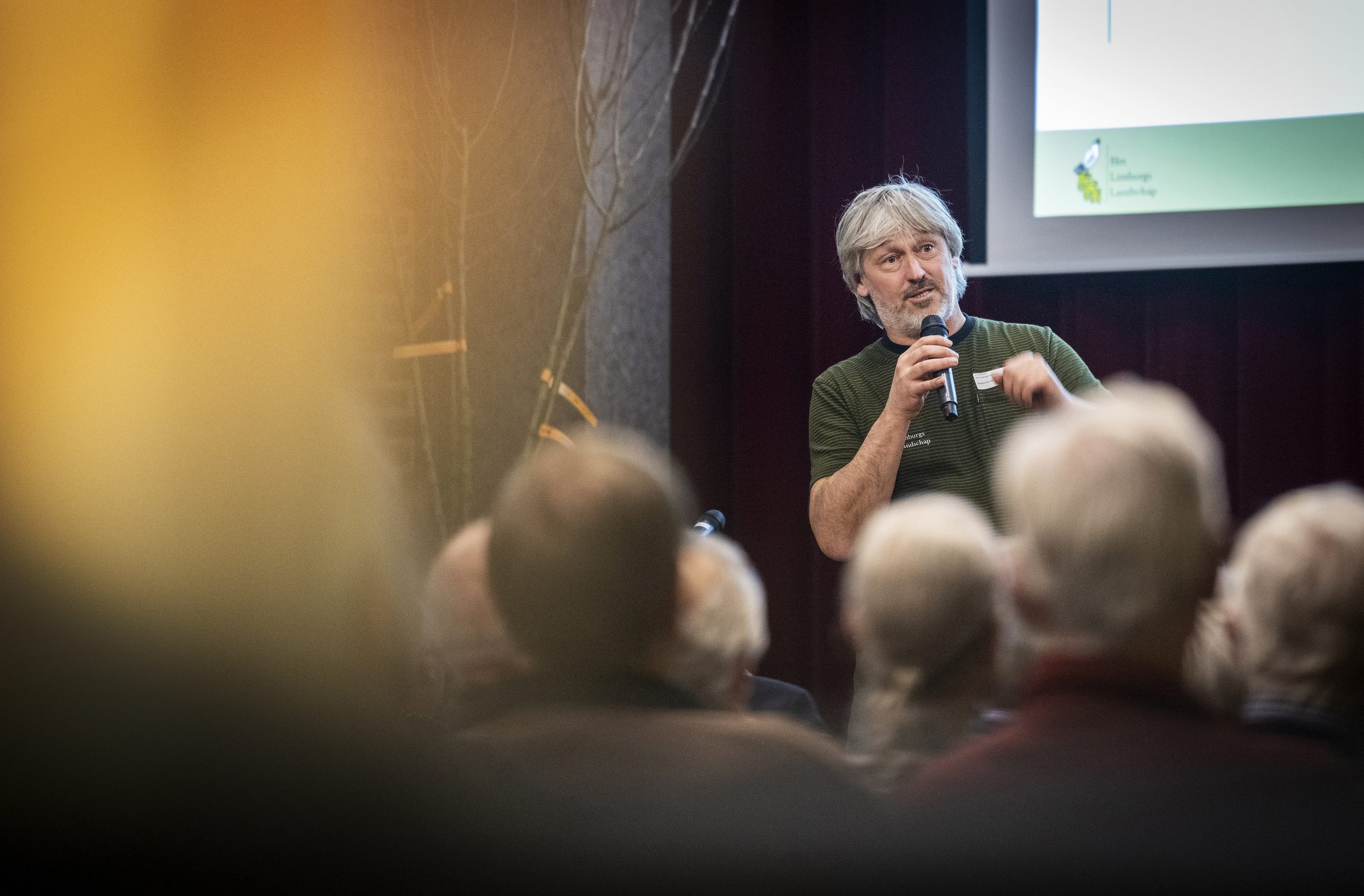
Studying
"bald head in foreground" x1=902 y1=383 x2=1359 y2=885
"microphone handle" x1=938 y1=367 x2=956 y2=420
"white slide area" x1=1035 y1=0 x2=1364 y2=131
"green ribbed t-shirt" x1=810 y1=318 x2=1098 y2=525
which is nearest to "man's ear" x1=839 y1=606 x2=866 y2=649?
"bald head in foreground" x1=902 y1=383 x2=1359 y2=885

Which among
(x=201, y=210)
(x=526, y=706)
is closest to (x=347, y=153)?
(x=201, y=210)

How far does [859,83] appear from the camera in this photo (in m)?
2.85

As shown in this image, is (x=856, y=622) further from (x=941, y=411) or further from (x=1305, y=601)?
(x=941, y=411)

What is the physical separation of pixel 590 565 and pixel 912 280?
59.1 inches

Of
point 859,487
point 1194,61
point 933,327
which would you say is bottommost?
point 859,487

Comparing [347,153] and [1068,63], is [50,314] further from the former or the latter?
[1068,63]

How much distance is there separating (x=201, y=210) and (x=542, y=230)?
930mm

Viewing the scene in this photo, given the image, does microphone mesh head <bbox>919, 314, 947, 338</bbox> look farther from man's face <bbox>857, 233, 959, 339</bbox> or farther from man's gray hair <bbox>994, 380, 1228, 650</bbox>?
man's gray hair <bbox>994, 380, 1228, 650</bbox>

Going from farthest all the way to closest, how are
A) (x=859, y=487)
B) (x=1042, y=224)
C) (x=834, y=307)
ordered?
(x=834, y=307)
(x=1042, y=224)
(x=859, y=487)

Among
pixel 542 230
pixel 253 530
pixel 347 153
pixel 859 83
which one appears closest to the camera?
pixel 253 530

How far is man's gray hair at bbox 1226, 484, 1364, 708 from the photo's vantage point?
2.39 feet

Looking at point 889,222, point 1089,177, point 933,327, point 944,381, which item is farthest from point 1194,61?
point 944,381

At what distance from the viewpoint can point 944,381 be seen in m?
1.89

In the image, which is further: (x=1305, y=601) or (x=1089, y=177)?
(x=1089, y=177)
